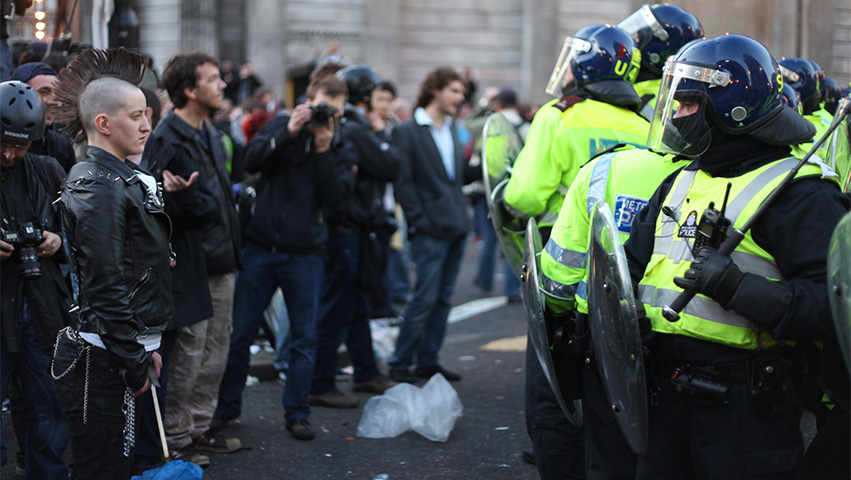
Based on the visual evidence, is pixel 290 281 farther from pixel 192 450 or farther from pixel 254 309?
pixel 192 450

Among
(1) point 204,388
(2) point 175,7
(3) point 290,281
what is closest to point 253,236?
(3) point 290,281

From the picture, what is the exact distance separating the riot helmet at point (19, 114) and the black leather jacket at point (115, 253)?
2.03ft

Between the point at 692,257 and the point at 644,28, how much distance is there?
2.75 m

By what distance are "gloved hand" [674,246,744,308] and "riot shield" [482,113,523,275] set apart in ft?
6.89

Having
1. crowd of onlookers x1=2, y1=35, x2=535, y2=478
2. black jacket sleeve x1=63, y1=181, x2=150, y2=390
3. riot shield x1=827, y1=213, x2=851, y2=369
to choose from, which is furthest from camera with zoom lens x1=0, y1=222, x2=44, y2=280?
riot shield x1=827, y1=213, x2=851, y2=369

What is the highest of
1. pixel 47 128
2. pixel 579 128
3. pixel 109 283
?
pixel 579 128

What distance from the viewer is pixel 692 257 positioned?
2.61 m

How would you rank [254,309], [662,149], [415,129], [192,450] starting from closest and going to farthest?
[662,149], [192,450], [254,309], [415,129]

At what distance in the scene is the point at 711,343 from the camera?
259cm

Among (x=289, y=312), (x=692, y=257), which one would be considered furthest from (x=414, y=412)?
(x=692, y=257)

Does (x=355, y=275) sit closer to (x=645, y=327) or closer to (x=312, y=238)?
(x=312, y=238)

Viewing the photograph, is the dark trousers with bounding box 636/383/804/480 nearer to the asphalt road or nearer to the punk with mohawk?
the punk with mohawk

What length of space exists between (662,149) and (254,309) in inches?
114

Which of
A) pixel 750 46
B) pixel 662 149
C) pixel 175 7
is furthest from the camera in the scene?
pixel 175 7
